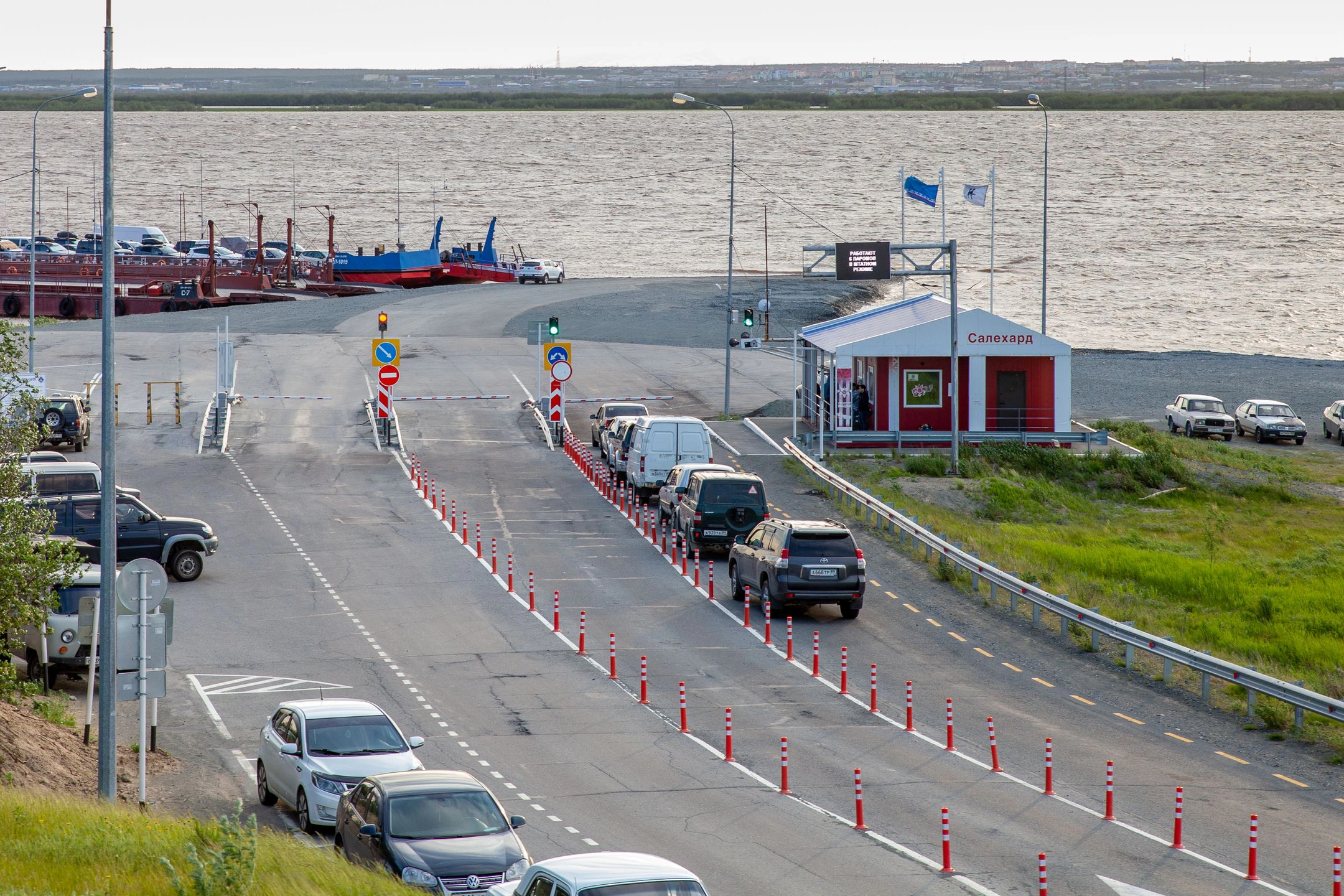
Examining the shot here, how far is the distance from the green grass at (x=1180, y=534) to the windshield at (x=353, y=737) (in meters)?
12.8

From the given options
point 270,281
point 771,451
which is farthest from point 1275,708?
point 270,281

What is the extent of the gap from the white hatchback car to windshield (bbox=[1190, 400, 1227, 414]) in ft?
129

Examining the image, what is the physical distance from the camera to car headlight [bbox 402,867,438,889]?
12547 millimetres

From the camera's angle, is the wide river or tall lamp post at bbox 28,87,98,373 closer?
tall lamp post at bbox 28,87,98,373

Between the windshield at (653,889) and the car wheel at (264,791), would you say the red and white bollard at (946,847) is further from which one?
the car wheel at (264,791)

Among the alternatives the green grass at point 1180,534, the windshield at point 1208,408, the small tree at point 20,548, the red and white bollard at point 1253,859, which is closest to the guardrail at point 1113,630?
the green grass at point 1180,534

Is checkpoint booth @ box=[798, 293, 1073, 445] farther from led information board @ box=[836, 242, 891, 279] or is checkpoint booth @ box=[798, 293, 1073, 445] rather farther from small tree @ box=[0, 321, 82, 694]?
small tree @ box=[0, 321, 82, 694]

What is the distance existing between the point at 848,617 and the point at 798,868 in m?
11.7

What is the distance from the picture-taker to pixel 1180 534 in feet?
119

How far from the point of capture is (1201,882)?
14.4 m

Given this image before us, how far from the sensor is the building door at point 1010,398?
4403cm

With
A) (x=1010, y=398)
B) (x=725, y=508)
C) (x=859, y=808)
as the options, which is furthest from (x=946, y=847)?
(x=1010, y=398)

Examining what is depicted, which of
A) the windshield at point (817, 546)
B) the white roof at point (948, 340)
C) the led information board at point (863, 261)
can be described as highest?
the led information board at point (863, 261)

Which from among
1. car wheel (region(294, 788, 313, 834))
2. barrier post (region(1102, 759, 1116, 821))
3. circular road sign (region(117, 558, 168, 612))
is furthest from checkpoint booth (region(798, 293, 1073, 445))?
circular road sign (region(117, 558, 168, 612))
